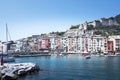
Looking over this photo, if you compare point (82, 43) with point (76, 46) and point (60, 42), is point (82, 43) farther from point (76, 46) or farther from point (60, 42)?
point (60, 42)

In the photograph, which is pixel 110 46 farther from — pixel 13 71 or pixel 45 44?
pixel 13 71

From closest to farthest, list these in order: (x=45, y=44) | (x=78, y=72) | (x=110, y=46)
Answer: (x=78, y=72) < (x=110, y=46) < (x=45, y=44)

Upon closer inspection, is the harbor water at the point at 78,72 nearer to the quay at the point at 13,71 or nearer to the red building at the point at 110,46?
the quay at the point at 13,71

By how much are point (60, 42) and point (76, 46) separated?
1389 centimetres

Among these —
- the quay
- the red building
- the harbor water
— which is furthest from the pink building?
the quay

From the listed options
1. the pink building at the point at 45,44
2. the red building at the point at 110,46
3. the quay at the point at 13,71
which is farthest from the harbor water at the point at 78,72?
the pink building at the point at 45,44

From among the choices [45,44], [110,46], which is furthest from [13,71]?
[45,44]

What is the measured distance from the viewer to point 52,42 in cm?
19588

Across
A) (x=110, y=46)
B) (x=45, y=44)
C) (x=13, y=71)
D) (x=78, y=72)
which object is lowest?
(x=78, y=72)

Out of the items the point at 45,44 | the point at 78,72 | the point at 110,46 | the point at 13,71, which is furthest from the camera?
the point at 45,44

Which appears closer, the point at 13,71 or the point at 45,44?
the point at 13,71

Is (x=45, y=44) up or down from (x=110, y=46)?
up

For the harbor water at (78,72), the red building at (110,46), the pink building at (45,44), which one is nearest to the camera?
the harbor water at (78,72)

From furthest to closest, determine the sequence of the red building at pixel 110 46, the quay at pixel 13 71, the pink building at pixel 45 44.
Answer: the pink building at pixel 45 44 → the red building at pixel 110 46 → the quay at pixel 13 71
